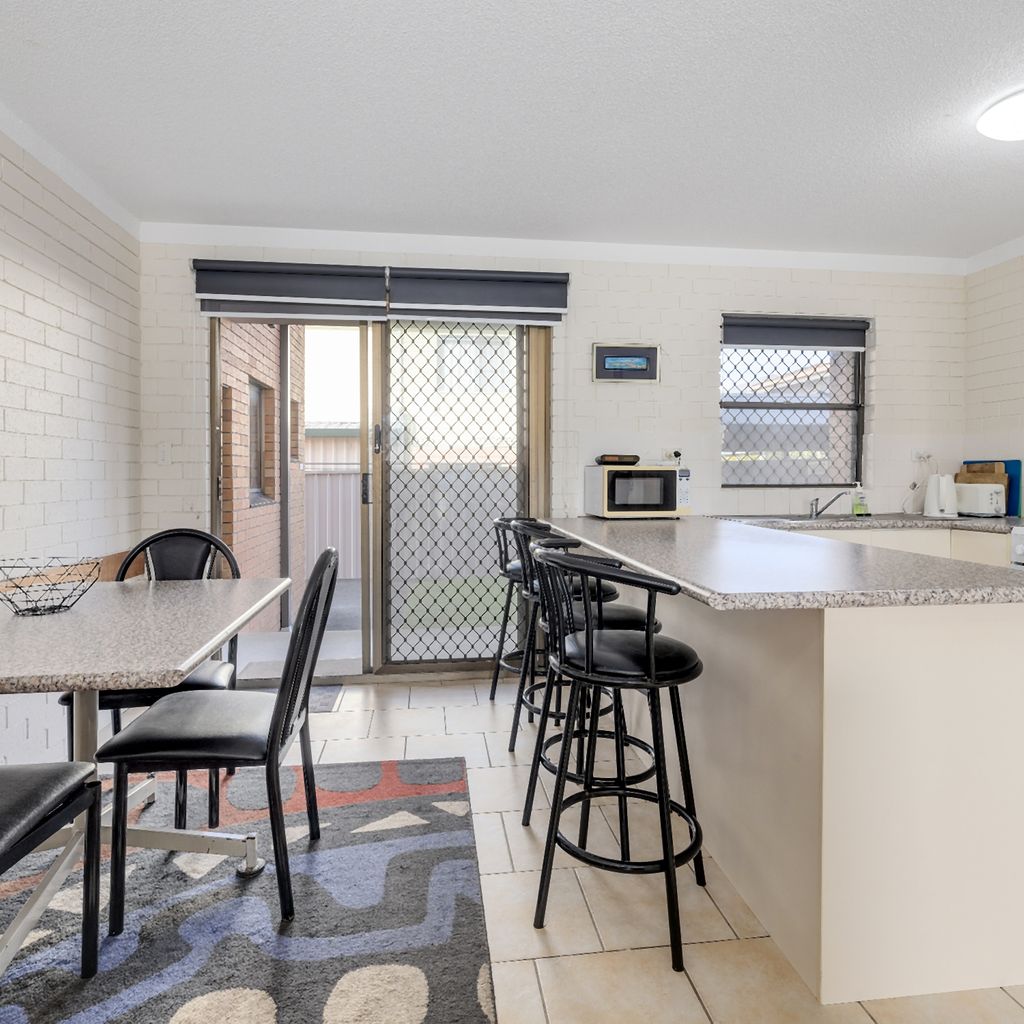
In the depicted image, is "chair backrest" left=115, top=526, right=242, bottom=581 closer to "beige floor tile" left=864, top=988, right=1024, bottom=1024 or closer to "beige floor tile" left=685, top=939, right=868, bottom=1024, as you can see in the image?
"beige floor tile" left=685, top=939, right=868, bottom=1024

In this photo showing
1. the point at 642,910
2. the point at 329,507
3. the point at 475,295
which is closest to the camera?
the point at 642,910

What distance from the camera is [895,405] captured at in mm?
4484

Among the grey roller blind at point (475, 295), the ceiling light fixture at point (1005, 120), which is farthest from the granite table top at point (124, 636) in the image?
the ceiling light fixture at point (1005, 120)

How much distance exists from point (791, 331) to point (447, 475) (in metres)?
2.33

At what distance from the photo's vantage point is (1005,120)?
2.63 m

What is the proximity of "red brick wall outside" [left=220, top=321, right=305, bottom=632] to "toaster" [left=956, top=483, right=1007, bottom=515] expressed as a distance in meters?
4.42

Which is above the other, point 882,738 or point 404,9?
point 404,9

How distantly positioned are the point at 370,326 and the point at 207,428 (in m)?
1.09

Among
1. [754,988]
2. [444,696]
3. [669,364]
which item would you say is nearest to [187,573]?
[444,696]

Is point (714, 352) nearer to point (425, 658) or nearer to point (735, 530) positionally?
point (735, 530)

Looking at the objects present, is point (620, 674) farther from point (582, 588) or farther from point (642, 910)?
point (642, 910)

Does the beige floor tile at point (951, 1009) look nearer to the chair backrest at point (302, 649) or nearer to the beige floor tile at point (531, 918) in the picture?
the beige floor tile at point (531, 918)

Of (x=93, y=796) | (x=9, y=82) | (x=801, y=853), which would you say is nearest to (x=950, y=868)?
(x=801, y=853)

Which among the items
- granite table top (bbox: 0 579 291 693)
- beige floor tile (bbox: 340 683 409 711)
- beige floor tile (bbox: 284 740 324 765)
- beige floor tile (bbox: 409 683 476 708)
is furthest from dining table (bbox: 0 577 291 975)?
beige floor tile (bbox: 409 683 476 708)
